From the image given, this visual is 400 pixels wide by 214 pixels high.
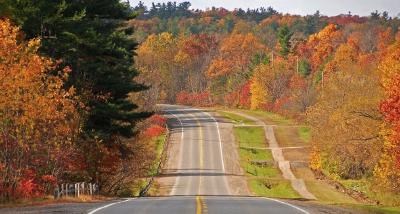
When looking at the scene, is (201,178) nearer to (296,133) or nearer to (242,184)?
(242,184)

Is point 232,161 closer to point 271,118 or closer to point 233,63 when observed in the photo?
point 271,118

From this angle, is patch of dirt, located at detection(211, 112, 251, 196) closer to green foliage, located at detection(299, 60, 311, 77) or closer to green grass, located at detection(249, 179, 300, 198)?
green grass, located at detection(249, 179, 300, 198)

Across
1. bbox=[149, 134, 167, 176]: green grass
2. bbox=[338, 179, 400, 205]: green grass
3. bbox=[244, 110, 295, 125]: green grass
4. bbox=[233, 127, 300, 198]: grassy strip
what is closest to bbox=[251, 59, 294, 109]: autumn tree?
bbox=[244, 110, 295, 125]: green grass

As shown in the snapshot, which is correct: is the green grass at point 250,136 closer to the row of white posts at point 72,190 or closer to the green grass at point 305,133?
the green grass at point 305,133

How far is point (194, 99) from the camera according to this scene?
160500 millimetres

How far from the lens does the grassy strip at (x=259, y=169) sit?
2489 inches

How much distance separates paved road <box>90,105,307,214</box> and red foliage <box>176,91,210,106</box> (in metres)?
20.9

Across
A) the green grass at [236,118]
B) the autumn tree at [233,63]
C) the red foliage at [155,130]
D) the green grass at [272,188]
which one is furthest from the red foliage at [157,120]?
the autumn tree at [233,63]

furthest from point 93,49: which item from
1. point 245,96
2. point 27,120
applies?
point 245,96

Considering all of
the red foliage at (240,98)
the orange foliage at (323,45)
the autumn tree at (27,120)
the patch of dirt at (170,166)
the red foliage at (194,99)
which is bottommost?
the red foliage at (194,99)

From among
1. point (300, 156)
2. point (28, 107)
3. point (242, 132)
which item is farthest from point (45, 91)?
point (242, 132)

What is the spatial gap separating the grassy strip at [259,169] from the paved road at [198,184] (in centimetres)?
302

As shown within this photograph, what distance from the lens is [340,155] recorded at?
67.1 metres

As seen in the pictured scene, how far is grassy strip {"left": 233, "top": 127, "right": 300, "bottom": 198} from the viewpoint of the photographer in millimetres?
63219
